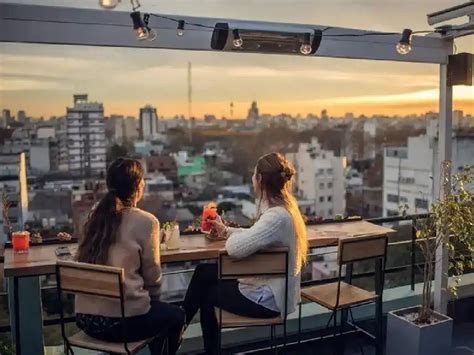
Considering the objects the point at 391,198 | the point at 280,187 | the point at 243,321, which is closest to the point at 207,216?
the point at 280,187

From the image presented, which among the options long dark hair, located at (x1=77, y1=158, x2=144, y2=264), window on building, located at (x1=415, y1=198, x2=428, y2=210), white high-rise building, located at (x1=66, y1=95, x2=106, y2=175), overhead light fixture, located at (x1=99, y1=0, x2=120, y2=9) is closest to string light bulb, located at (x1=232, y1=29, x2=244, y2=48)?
overhead light fixture, located at (x1=99, y1=0, x2=120, y2=9)

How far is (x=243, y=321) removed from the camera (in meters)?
2.37

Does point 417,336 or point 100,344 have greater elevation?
point 100,344

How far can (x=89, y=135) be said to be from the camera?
4371mm

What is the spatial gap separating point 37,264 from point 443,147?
2.61 metres

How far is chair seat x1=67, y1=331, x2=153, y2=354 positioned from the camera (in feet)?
6.91

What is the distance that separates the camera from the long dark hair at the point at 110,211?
215cm

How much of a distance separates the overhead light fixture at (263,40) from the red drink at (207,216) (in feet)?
2.96

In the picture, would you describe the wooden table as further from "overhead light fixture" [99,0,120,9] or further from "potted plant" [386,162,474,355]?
"overhead light fixture" [99,0,120,9]

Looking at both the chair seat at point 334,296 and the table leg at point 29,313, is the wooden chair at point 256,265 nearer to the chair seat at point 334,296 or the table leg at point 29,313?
the chair seat at point 334,296

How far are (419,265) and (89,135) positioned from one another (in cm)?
294

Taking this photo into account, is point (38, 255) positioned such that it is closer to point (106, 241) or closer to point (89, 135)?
point (106, 241)

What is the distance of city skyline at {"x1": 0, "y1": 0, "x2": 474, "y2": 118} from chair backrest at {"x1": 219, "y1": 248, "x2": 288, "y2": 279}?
1.47 meters

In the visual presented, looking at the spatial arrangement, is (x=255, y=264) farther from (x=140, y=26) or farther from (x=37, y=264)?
(x=140, y=26)
